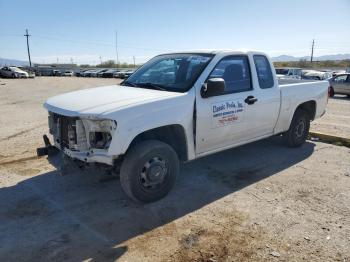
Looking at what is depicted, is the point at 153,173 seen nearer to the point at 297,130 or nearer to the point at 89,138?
the point at 89,138

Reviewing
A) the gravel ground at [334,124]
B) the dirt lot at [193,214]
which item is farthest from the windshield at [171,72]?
the gravel ground at [334,124]

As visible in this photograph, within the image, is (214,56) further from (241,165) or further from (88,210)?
(88,210)

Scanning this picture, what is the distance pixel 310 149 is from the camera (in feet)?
22.8

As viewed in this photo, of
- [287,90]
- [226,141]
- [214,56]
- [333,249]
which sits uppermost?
[214,56]

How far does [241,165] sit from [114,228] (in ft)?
9.13

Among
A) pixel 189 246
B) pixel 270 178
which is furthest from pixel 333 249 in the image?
pixel 270 178

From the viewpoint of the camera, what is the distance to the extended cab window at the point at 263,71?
5.63 meters

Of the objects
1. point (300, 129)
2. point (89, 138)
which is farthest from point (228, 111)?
point (300, 129)

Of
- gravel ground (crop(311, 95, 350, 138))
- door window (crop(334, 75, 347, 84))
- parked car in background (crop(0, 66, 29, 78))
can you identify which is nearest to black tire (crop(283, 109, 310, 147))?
gravel ground (crop(311, 95, 350, 138))

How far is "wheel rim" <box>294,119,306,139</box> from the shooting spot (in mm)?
6841

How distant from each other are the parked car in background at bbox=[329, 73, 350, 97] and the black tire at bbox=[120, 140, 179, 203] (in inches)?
678

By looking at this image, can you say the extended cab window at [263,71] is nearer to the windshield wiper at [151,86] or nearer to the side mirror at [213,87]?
the side mirror at [213,87]

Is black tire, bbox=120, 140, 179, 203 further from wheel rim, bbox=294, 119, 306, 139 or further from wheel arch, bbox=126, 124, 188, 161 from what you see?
wheel rim, bbox=294, 119, 306, 139

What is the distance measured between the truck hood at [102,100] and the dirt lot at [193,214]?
2.66ft
